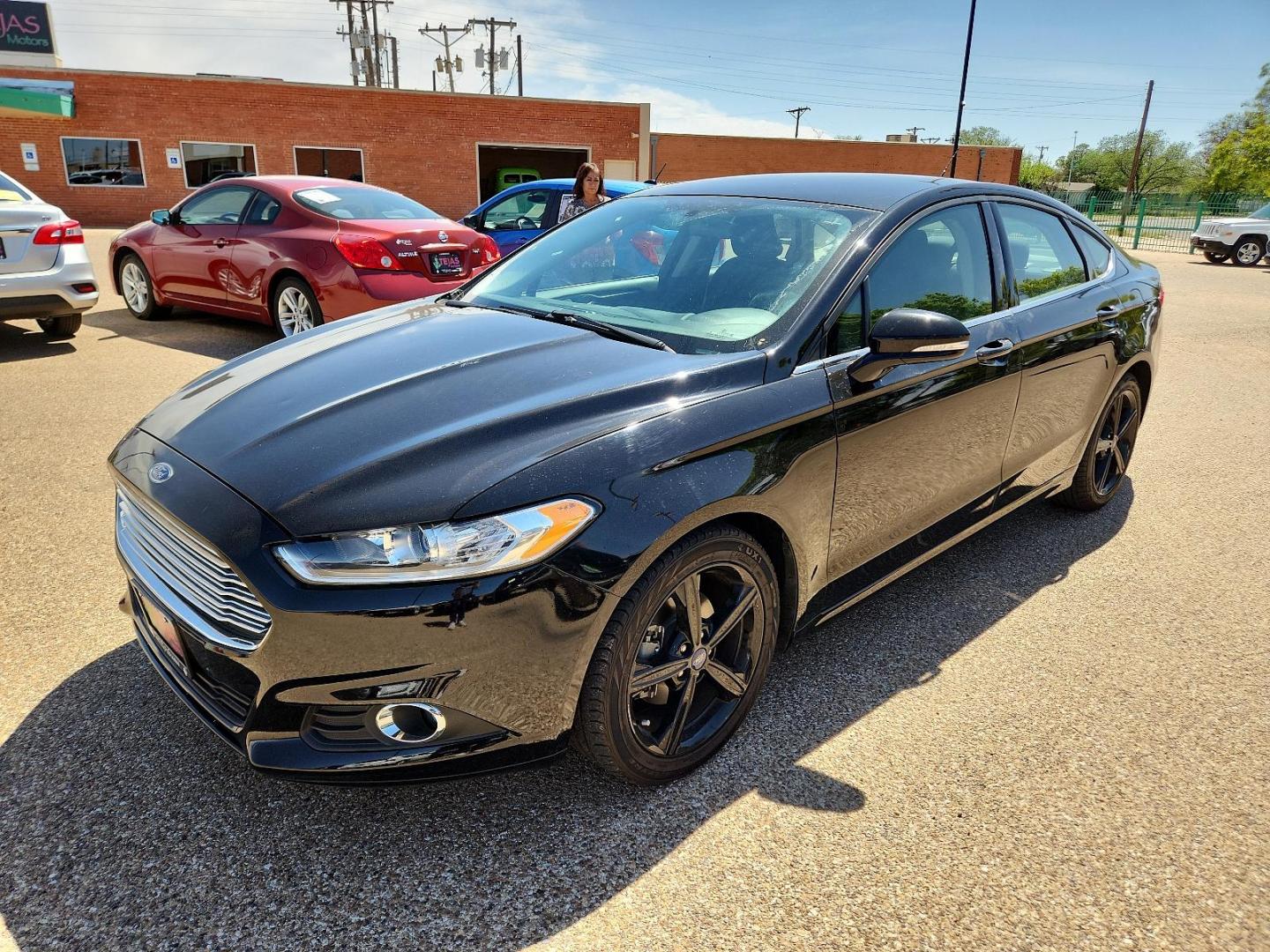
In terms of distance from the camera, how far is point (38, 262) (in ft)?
23.3

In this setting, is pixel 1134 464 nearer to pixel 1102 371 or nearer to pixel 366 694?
pixel 1102 371

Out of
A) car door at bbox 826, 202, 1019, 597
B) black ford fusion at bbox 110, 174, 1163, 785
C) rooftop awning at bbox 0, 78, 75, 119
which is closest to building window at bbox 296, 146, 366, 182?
rooftop awning at bbox 0, 78, 75, 119

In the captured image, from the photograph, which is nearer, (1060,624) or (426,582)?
(426,582)

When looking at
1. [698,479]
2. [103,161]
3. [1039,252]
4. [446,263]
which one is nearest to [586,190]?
[446,263]

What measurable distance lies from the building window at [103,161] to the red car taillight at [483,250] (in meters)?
24.0

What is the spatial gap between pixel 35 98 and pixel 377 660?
30888 millimetres

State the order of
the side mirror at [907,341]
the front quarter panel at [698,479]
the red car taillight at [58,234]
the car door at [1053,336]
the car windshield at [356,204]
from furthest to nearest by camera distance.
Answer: the car windshield at [356,204], the red car taillight at [58,234], the car door at [1053,336], the side mirror at [907,341], the front quarter panel at [698,479]

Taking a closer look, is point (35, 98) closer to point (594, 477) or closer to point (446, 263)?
point (446, 263)

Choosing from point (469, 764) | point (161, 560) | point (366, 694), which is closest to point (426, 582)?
point (366, 694)

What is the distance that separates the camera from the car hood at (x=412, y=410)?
200 cm

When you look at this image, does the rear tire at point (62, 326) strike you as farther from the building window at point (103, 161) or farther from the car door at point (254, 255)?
the building window at point (103, 161)

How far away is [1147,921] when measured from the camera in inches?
80.0

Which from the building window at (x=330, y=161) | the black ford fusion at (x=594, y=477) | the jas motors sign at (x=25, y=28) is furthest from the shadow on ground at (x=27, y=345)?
the jas motors sign at (x=25, y=28)

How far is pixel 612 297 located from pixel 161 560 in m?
1.68
